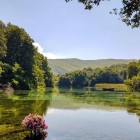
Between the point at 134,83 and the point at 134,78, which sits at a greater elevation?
the point at 134,78

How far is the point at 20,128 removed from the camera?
30344 millimetres

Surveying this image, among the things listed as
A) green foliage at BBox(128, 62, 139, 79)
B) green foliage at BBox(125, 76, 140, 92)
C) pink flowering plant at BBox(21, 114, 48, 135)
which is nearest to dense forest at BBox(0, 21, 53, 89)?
green foliage at BBox(125, 76, 140, 92)

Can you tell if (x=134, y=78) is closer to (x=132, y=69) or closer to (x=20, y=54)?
(x=132, y=69)

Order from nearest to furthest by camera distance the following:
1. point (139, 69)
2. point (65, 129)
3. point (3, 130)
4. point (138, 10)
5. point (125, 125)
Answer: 1. point (138, 10)
2. point (3, 130)
3. point (65, 129)
4. point (125, 125)
5. point (139, 69)

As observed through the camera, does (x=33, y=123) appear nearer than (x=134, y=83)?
Yes

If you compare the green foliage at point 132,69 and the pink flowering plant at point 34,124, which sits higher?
the green foliage at point 132,69

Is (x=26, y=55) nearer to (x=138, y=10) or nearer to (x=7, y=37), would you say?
(x=7, y=37)

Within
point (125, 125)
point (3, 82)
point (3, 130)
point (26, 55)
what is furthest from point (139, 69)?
point (3, 130)

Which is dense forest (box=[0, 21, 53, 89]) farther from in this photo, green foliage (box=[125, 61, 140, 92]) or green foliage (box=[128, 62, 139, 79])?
green foliage (box=[128, 62, 139, 79])

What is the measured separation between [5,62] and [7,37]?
10.7 m

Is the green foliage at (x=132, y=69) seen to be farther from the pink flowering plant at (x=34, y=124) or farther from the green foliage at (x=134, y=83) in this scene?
the pink flowering plant at (x=34, y=124)

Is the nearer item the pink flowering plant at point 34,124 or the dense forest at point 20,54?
the pink flowering plant at point 34,124

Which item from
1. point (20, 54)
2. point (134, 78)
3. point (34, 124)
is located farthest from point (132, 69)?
point (34, 124)

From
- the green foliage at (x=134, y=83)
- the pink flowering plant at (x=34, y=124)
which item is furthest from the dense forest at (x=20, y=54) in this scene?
the pink flowering plant at (x=34, y=124)
